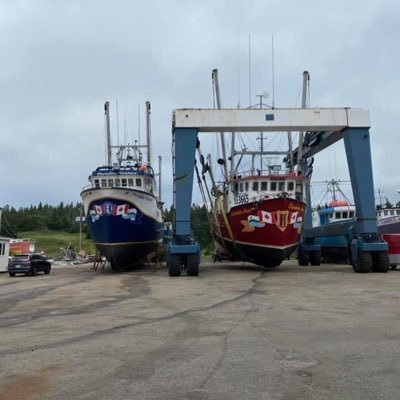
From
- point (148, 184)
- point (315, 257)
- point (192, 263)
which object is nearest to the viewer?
point (192, 263)

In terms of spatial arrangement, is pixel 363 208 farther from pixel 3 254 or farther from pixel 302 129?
pixel 3 254

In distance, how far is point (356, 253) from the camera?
84.9 ft

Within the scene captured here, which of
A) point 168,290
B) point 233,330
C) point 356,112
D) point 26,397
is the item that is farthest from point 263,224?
point 26,397

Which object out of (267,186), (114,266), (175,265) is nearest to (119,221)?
(114,266)

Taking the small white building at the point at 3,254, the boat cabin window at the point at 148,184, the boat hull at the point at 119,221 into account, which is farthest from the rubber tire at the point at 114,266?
the small white building at the point at 3,254

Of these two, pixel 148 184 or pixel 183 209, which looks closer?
pixel 183 209

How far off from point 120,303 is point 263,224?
13179 millimetres

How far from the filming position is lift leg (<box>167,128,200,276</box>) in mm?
24750

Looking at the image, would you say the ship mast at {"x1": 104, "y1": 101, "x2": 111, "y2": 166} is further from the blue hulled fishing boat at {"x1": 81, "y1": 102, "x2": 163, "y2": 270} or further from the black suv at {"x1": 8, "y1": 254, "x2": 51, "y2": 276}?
the black suv at {"x1": 8, "y1": 254, "x2": 51, "y2": 276}

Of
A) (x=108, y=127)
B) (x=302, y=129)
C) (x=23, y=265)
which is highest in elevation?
(x=108, y=127)

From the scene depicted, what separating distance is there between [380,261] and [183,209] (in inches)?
391

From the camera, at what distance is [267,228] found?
26.7 metres

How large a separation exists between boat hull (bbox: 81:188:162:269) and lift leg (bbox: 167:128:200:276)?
5359 millimetres

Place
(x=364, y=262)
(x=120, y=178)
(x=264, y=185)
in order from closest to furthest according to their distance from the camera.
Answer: (x=364, y=262), (x=264, y=185), (x=120, y=178)
